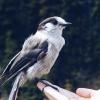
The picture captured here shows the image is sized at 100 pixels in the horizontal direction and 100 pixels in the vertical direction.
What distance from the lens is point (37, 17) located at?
9477 millimetres

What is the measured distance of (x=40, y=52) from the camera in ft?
19.4

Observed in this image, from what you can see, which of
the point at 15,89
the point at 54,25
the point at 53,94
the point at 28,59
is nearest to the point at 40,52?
the point at 28,59

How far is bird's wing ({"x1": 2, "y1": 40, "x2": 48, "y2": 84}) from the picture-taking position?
5887mm

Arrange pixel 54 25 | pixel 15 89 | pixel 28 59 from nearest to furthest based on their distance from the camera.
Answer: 1. pixel 15 89
2. pixel 54 25
3. pixel 28 59

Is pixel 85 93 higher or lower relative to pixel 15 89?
lower

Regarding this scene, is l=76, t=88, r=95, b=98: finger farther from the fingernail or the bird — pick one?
the bird

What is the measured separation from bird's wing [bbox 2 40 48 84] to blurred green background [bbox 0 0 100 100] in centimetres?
312

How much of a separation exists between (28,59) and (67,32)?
11.1ft

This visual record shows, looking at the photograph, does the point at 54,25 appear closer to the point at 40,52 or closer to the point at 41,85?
the point at 40,52

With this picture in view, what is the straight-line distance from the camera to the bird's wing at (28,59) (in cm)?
589

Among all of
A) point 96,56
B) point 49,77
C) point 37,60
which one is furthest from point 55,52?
point 96,56

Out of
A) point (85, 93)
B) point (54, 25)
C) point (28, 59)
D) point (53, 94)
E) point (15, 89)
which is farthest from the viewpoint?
point (28, 59)

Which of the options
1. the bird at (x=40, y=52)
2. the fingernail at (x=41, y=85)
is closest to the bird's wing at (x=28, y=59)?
the bird at (x=40, y=52)

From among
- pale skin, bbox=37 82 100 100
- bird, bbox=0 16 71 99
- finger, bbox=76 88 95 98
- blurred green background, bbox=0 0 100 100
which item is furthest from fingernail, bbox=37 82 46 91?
blurred green background, bbox=0 0 100 100
